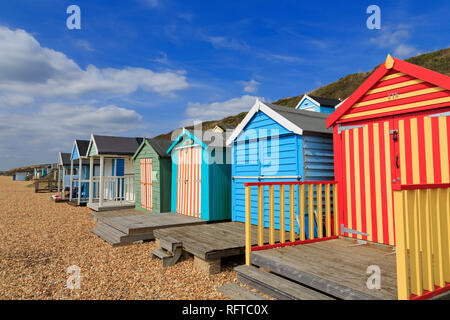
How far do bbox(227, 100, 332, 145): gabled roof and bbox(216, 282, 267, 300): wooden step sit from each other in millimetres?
3409

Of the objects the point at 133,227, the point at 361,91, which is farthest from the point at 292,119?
the point at 133,227

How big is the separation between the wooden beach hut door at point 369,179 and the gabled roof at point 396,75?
0.36m

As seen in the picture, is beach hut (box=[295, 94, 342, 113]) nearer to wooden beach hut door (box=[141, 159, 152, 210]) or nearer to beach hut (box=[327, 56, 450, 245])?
wooden beach hut door (box=[141, 159, 152, 210])

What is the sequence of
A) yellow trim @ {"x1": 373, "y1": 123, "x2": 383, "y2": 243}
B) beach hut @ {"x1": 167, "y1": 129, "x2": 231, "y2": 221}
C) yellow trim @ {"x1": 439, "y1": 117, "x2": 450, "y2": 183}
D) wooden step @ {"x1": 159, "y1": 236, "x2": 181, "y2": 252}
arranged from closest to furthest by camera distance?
yellow trim @ {"x1": 439, "y1": 117, "x2": 450, "y2": 183}, yellow trim @ {"x1": 373, "y1": 123, "x2": 383, "y2": 243}, wooden step @ {"x1": 159, "y1": 236, "x2": 181, "y2": 252}, beach hut @ {"x1": 167, "y1": 129, "x2": 231, "y2": 221}

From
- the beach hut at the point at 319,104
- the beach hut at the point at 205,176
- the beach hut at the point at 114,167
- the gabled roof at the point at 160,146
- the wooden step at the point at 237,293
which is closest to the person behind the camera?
→ the wooden step at the point at 237,293

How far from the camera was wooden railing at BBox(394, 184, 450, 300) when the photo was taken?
2621 mm

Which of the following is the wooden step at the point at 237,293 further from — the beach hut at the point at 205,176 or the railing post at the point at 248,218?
the beach hut at the point at 205,176

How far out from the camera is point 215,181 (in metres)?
8.55

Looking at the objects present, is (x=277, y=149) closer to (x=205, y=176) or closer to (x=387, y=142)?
(x=387, y=142)

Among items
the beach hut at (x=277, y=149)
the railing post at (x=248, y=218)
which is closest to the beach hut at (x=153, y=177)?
the beach hut at (x=277, y=149)

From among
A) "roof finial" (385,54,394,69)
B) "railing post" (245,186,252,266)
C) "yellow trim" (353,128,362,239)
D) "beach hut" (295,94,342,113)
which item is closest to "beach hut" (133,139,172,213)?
"railing post" (245,186,252,266)

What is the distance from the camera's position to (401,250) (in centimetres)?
257

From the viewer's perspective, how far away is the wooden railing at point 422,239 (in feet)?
8.60
